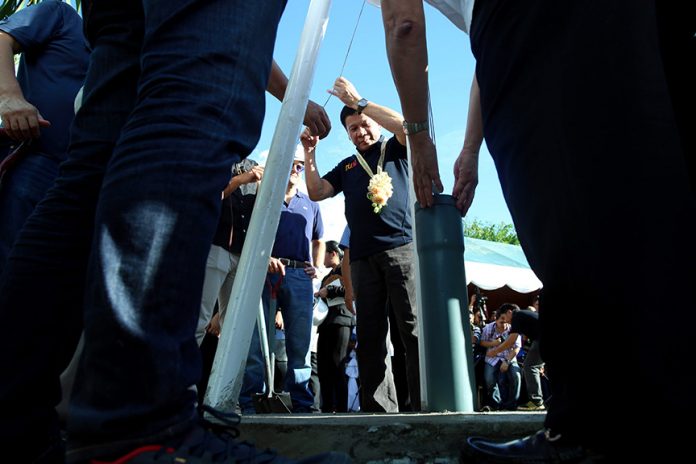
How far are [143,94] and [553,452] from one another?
88cm

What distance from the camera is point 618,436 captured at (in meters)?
0.84

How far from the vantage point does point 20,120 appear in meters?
1.86

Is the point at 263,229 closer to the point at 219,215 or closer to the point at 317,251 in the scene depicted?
the point at 219,215

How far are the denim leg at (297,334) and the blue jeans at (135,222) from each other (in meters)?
2.74

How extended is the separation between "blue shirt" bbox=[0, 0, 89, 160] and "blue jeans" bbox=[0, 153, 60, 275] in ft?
0.55

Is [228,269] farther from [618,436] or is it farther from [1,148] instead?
[618,436]

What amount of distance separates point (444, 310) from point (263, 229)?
67 cm

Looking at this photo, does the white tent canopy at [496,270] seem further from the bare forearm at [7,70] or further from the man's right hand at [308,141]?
the bare forearm at [7,70]

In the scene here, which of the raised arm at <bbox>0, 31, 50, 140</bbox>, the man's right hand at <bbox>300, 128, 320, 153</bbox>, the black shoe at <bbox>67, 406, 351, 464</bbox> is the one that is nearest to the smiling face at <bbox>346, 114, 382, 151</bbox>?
the man's right hand at <bbox>300, 128, 320, 153</bbox>

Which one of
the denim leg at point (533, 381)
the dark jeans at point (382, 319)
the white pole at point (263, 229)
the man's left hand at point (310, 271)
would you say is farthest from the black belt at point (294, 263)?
the denim leg at point (533, 381)

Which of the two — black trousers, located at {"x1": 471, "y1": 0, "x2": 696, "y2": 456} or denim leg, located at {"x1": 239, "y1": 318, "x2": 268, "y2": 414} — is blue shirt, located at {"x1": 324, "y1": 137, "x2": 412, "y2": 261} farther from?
black trousers, located at {"x1": 471, "y1": 0, "x2": 696, "y2": 456}

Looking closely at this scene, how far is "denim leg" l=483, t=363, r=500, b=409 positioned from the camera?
760cm

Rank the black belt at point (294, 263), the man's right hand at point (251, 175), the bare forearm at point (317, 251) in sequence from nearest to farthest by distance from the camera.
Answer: the man's right hand at point (251, 175) → the black belt at point (294, 263) → the bare forearm at point (317, 251)

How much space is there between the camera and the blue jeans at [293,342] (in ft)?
11.8
